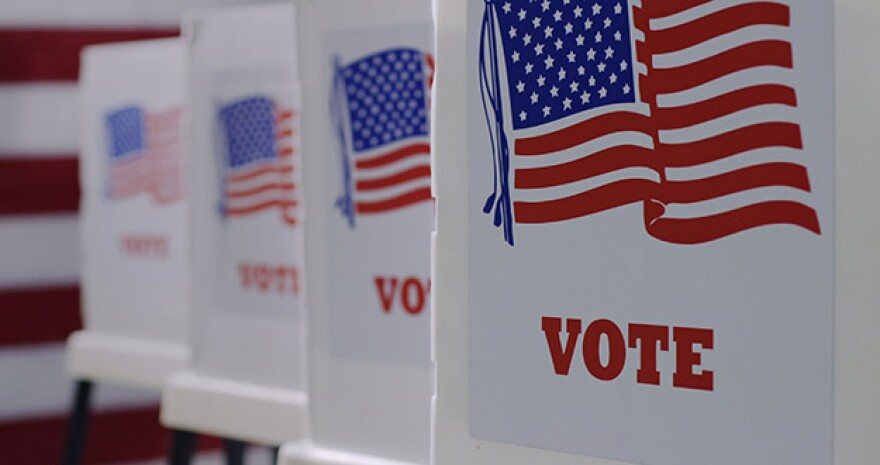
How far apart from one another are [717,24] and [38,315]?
2.26 m

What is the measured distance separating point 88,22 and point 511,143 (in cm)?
217

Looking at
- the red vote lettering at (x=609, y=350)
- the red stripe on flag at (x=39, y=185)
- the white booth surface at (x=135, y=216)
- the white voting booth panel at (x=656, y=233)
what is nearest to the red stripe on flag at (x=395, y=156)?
the white voting booth panel at (x=656, y=233)

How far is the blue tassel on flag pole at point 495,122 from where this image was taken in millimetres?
805

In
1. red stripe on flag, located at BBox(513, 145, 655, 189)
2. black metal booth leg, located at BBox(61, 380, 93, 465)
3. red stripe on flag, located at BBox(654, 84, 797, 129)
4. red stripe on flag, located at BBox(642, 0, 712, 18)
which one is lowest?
black metal booth leg, located at BBox(61, 380, 93, 465)

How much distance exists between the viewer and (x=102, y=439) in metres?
2.84

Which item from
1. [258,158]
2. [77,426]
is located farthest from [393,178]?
[77,426]

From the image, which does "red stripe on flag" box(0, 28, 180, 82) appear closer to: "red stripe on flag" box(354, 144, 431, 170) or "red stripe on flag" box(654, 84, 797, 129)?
"red stripe on flag" box(354, 144, 431, 170)

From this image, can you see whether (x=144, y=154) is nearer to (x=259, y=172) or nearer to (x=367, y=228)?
(x=259, y=172)

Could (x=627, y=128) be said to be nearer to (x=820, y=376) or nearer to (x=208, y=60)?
(x=820, y=376)

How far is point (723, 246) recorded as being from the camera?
2.31ft

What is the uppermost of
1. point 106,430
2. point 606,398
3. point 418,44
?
point 418,44

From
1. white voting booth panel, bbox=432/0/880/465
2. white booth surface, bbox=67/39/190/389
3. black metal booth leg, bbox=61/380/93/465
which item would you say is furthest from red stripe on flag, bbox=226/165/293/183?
black metal booth leg, bbox=61/380/93/465

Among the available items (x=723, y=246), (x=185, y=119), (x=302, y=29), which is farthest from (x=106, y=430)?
(x=723, y=246)

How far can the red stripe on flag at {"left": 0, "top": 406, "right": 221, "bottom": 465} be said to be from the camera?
2725 millimetres
